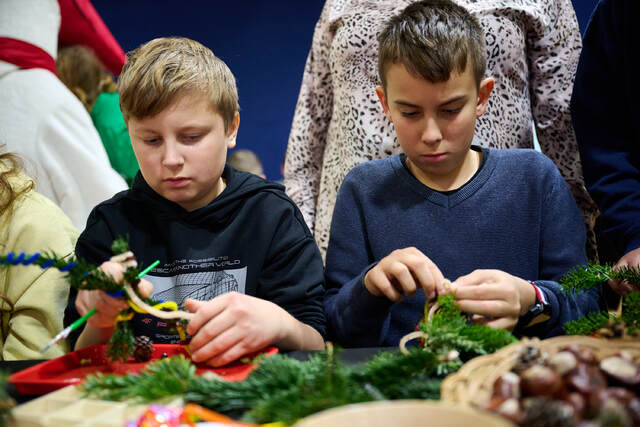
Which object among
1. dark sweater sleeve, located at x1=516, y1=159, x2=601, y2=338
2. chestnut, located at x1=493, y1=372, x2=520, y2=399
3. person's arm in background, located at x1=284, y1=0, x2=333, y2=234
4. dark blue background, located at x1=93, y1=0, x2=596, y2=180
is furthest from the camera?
dark blue background, located at x1=93, y1=0, x2=596, y2=180

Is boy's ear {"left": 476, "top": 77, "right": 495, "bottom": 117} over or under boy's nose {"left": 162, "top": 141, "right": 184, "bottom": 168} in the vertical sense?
over

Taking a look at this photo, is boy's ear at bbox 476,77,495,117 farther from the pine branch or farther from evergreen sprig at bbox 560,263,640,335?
the pine branch

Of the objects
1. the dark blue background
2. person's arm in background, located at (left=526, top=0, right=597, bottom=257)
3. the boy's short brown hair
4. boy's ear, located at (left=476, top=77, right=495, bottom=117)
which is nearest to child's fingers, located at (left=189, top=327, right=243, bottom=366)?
the boy's short brown hair

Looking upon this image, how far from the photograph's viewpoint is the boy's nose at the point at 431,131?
126cm

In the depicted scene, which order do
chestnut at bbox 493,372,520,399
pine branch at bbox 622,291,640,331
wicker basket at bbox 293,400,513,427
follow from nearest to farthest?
wicker basket at bbox 293,400,513,427, chestnut at bbox 493,372,520,399, pine branch at bbox 622,291,640,331

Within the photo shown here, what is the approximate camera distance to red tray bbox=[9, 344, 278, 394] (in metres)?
0.81

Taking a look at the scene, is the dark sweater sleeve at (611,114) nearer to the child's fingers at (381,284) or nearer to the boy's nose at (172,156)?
the child's fingers at (381,284)

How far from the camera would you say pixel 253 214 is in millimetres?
Result: 1352

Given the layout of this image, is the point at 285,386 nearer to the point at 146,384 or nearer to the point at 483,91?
the point at 146,384

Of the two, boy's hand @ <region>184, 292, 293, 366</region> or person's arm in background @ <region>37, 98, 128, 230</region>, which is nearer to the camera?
boy's hand @ <region>184, 292, 293, 366</region>

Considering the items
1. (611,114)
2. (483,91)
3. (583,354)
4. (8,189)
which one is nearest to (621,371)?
(583,354)

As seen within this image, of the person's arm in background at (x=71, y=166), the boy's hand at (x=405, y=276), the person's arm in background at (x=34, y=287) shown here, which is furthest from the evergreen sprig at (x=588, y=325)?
the person's arm in background at (x=71, y=166)

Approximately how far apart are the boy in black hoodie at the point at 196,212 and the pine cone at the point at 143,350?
189 millimetres

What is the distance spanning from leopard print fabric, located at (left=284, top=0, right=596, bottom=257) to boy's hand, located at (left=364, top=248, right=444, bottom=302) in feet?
2.11
